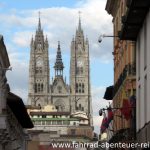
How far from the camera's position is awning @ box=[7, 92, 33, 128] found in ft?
189

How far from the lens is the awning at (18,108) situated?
57.5 meters

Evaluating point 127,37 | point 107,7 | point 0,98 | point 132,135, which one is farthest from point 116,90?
point 127,37

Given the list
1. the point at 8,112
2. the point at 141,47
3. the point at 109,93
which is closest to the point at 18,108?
the point at 8,112

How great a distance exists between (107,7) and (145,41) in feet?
118

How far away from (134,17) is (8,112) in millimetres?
27086

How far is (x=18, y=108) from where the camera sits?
202 feet

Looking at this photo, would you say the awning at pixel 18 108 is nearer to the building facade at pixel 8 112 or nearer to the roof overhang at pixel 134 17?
the building facade at pixel 8 112

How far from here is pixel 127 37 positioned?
3406cm

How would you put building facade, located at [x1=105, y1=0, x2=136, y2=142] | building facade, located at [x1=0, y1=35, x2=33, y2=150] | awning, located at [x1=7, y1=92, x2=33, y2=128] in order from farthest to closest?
1. awning, located at [x1=7, y1=92, x2=33, y2=128]
2. building facade, located at [x1=105, y1=0, x2=136, y2=142]
3. building facade, located at [x1=0, y1=35, x2=33, y2=150]

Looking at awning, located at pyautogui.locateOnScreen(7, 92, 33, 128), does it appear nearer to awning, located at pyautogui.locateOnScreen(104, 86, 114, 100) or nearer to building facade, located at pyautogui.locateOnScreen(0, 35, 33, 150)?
building facade, located at pyautogui.locateOnScreen(0, 35, 33, 150)

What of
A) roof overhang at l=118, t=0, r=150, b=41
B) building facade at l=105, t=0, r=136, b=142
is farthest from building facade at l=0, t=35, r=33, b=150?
roof overhang at l=118, t=0, r=150, b=41

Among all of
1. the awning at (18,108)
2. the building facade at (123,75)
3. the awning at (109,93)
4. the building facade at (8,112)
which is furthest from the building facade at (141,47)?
the awning at (109,93)

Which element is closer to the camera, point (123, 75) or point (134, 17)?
point (134, 17)

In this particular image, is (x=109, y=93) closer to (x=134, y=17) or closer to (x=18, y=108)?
(x=18, y=108)
